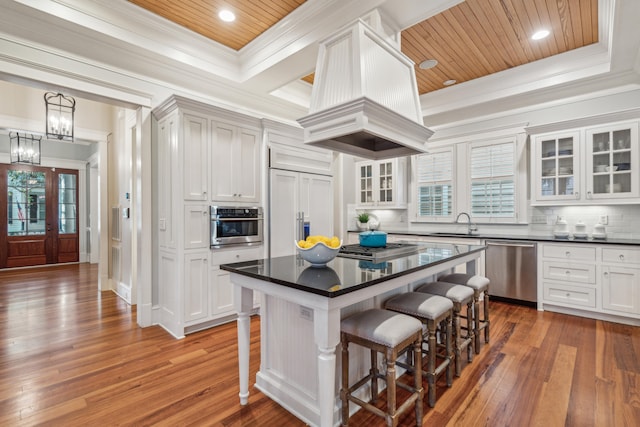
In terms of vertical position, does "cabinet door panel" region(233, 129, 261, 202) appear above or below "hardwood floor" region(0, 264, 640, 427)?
above

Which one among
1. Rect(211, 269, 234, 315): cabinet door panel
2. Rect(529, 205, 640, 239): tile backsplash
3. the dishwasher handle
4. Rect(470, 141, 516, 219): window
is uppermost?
Rect(470, 141, 516, 219): window

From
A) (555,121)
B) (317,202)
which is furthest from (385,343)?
(555,121)

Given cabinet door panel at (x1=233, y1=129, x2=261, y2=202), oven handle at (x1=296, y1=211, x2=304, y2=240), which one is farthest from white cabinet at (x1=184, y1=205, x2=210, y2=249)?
oven handle at (x1=296, y1=211, x2=304, y2=240)

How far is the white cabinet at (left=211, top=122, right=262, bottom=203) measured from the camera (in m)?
3.41

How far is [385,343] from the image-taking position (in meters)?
1.59

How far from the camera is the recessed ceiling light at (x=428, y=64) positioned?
3899 mm

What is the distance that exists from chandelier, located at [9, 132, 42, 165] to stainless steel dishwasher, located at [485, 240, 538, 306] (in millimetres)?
8312

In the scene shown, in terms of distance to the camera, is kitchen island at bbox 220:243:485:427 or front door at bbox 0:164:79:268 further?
front door at bbox 0:164:79:268

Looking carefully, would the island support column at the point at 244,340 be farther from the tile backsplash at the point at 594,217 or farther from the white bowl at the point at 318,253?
the tile backsplash at the point at 594,217

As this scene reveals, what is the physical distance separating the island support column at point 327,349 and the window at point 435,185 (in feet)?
13.8

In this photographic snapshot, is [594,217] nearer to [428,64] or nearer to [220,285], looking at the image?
[428,64]

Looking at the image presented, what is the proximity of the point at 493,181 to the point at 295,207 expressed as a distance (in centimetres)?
300

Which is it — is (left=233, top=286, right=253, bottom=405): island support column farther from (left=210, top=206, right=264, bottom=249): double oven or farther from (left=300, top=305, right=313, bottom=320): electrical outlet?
(left=210, top=206, right=264, bottom=249): double oven

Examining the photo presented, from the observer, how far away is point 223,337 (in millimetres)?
3104
